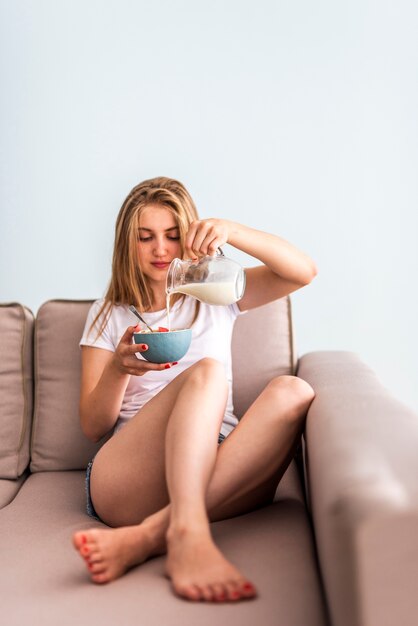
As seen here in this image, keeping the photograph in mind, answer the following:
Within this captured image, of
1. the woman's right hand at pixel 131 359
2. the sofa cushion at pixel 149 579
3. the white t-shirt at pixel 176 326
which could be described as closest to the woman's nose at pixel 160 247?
the white t-shirt at pixel 176 326

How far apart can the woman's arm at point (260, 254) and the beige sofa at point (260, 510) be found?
0.17m

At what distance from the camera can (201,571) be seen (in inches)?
43.9

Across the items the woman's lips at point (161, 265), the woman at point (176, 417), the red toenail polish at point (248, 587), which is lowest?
the red toenail polish at point (248, 587)

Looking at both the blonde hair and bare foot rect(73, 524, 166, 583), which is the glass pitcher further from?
bare foot rect(73, 524, 166, 583)

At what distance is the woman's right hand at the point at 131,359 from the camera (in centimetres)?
144

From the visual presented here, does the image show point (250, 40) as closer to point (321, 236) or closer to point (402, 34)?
point (402, 34)

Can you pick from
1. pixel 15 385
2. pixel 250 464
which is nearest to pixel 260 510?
pixel 250 464

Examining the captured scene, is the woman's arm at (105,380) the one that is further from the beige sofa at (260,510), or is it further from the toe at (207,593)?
the toe at (207,593)

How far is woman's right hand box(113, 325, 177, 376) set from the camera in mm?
1441

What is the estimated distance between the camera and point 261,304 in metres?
1.89

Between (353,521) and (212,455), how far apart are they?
0.49 m

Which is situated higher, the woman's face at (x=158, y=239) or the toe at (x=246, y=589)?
the woman's face at (x=158, y=239)

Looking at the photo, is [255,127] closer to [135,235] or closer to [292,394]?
[135,235]

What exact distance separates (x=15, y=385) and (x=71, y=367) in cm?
16
